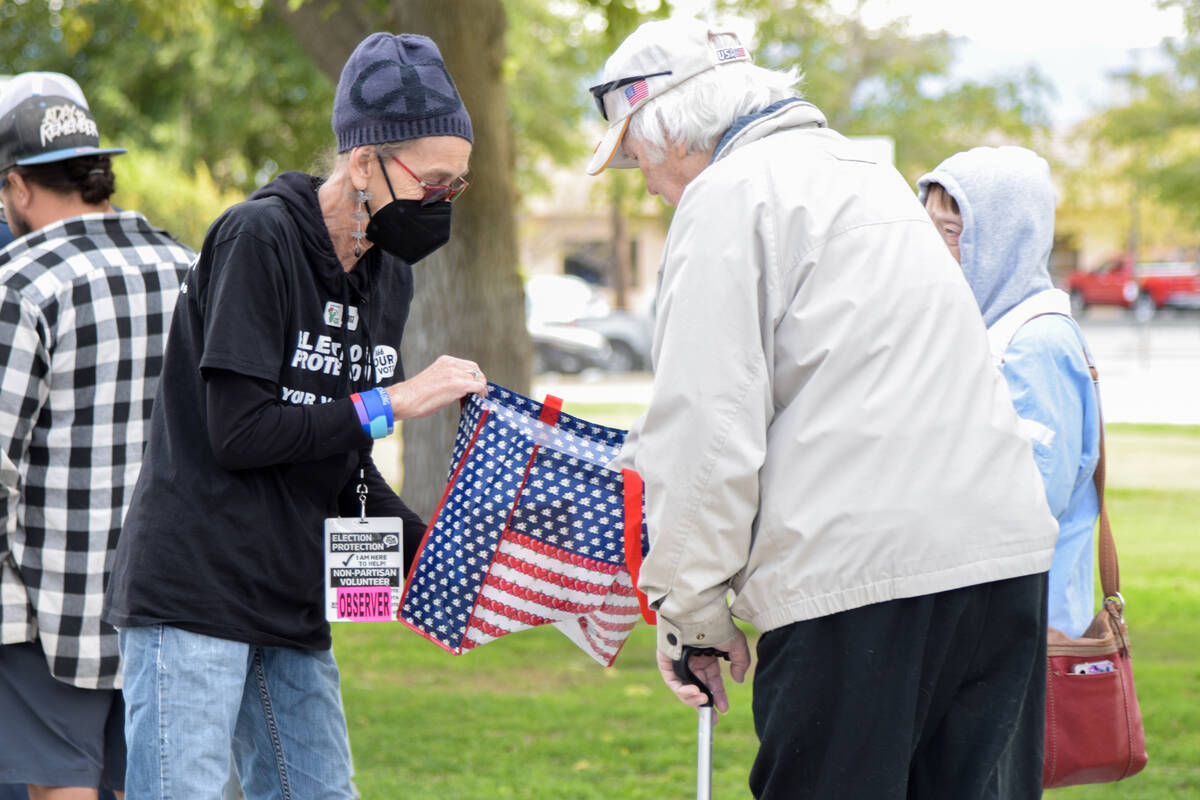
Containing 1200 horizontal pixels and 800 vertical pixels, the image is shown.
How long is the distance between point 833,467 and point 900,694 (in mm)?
372

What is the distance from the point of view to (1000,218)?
3123 mm

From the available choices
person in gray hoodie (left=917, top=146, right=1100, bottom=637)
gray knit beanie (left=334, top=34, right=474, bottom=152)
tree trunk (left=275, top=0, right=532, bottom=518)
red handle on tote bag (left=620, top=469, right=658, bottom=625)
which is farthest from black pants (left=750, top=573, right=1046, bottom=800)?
tree trunk (left=275, top=0, right=532, bottom=518)

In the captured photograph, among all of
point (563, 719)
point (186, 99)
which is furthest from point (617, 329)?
point (563, 719)

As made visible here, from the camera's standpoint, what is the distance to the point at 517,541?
251 cm

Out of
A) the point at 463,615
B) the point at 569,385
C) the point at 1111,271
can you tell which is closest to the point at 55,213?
the point at 463,615

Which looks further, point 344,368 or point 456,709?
point 456,709

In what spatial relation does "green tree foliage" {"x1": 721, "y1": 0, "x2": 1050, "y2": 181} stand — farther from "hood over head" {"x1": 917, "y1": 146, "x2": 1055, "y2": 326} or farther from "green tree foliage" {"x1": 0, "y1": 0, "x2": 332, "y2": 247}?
"hood over head" {"x1": 917, "y1": 146, "x2": 1055, "y2": 326}

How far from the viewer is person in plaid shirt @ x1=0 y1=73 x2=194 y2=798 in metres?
2.76

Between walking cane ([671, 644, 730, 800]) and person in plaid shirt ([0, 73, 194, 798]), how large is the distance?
4.15 feet

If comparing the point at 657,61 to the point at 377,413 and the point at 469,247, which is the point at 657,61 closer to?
the point at 377,413

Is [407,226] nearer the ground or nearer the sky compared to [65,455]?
nearer the sky

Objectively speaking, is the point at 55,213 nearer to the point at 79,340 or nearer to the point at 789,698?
the point at 79,340

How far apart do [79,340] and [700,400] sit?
141 centimetres

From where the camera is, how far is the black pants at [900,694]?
82.7 inches
